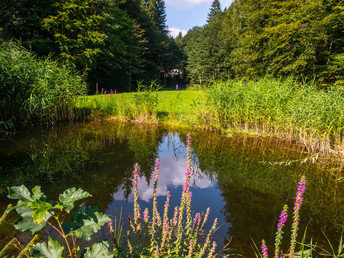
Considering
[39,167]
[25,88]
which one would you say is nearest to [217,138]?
[39,167]

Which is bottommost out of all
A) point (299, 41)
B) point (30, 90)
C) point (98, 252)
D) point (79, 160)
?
point (79, 160)

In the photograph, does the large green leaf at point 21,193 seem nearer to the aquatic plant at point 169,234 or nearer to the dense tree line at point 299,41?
the aquatic plant at point 169,234

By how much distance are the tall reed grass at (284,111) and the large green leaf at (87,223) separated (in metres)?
5.74

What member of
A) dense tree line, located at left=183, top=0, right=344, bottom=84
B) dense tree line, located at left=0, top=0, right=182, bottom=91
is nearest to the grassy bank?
dense tree line, located at left=183, top=0, right=344, bottom=84

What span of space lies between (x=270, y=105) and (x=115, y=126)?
5.82m

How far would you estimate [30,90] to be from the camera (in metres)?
6.22

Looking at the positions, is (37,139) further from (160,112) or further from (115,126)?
(160,112)

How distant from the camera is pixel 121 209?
2582 mm

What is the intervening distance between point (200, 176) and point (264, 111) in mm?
4014

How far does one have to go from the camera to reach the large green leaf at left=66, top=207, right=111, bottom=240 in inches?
39.8

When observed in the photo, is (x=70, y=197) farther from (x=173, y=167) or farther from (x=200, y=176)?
(x=173, y=167)

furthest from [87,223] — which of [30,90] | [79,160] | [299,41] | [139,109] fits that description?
[299,41]

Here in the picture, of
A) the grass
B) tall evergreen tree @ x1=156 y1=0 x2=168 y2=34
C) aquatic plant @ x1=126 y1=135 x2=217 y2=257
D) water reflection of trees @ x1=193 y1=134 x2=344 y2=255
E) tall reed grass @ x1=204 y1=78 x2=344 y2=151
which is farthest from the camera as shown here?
tall evergreen tree @ x1=156 y1=0 x2=168 y2=34

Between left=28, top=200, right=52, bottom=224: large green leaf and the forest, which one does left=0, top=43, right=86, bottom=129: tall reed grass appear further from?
left=28, top=200, right=52, bottom=224: large green leaf
